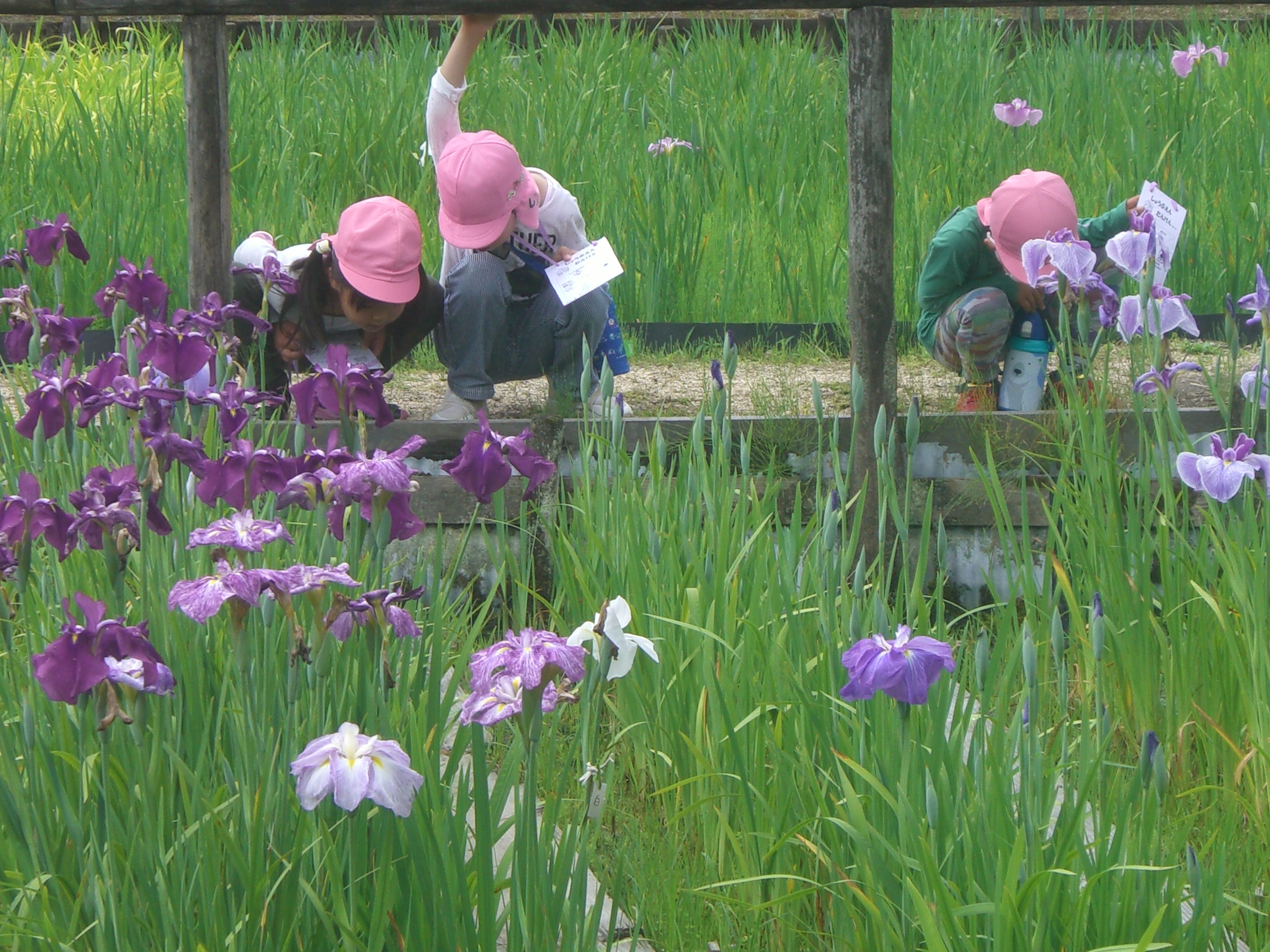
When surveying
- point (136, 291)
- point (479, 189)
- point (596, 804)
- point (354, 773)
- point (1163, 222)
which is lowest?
point (596, 804)

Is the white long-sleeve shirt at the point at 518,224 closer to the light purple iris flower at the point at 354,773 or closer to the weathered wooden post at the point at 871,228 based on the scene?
the weathered wooden post at the point at 871,228

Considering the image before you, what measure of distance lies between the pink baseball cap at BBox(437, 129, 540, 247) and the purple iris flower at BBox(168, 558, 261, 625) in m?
1.85

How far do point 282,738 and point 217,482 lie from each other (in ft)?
0.85

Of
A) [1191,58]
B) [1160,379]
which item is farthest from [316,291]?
[1191,58]

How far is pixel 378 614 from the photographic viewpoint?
3.79ft

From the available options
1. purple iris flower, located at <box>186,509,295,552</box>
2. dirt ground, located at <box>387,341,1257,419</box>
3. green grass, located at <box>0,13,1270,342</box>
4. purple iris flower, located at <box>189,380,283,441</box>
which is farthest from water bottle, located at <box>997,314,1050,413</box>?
purple iris flower, located at <box>186,509,295,552</box>

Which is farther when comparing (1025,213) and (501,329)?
(501,329)

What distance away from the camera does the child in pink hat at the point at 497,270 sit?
2869mm

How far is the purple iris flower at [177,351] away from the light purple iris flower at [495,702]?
0.78 metres

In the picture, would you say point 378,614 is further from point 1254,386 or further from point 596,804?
point 1254,386

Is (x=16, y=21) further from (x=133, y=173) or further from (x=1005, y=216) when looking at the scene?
(x=1005, y=216)

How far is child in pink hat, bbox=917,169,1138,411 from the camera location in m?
2.85

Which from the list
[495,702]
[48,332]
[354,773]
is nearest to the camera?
[354,773]

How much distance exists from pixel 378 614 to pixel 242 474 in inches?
10.1
